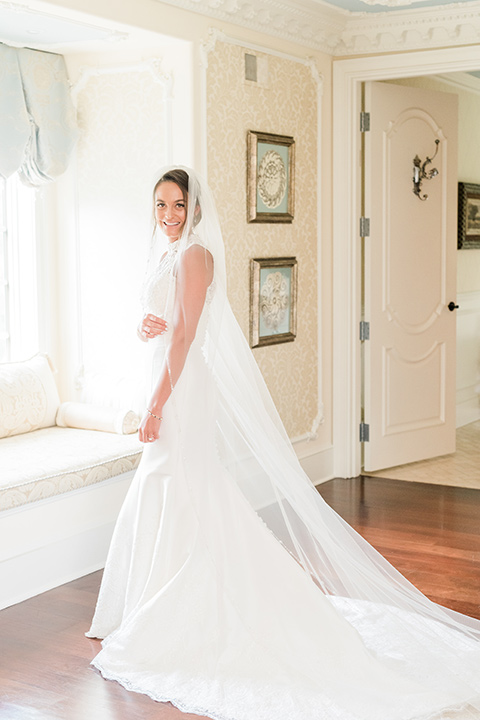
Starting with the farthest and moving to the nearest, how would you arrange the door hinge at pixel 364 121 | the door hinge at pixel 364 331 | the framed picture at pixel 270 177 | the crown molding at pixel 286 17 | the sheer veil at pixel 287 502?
1. the door hinge at pixel 364 331
2. the door hinge at pixel 364 121
3. the framed picture at pixel 270 177
4. the crown molding at pixel 286 17
5. the sheer veil at pixel 287 502

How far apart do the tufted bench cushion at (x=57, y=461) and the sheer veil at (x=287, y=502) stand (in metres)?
0.87

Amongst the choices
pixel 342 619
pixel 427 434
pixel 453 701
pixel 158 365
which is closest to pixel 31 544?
pixel 158 365

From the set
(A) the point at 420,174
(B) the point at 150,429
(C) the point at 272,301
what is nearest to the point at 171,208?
(B) the point at 150,429

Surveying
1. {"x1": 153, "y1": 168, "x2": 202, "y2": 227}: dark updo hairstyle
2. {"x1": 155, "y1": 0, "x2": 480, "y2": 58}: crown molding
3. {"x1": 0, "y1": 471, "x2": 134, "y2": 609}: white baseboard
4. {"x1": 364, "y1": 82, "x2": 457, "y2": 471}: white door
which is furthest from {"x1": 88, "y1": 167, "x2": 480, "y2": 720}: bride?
{"x1": 364, "y1": 82, "x2": 457, "y2": 471}: white door

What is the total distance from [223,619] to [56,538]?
1.13 m

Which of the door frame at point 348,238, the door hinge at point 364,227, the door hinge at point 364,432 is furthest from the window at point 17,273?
the door hinge at point 364,432

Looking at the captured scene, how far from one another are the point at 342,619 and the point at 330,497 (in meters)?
2.46

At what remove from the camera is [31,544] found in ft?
12.6

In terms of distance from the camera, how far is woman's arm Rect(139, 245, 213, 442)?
326 centimetres

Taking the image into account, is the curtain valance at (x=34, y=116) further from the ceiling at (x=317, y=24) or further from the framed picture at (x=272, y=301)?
the framed picture at (x=272, y=301)

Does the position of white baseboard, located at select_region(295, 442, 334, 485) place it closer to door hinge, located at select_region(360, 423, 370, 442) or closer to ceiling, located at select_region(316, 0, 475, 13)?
door hinge, located at select_region(360, 423, 370, 442)

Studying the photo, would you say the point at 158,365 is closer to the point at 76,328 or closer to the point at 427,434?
the point at 76,328

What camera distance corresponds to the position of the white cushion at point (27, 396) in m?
4.58

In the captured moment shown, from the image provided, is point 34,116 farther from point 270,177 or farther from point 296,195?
point 296,195
